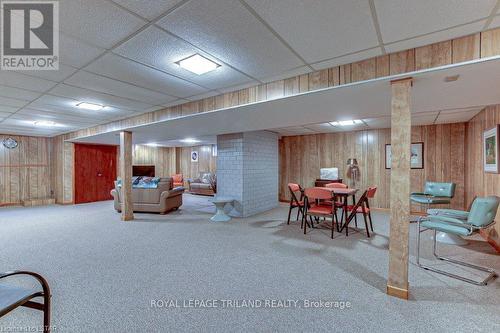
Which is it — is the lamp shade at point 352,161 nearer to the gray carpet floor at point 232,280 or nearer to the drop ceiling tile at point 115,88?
the gray carpet floor at point 232,280

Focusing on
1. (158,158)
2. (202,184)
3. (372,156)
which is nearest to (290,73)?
(372,156)

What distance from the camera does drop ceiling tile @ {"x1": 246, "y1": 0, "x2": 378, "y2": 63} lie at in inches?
61.0

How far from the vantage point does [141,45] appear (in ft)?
6.70

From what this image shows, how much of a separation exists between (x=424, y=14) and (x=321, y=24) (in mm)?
686

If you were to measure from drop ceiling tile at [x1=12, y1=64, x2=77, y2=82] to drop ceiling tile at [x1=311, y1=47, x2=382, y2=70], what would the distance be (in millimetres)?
2611

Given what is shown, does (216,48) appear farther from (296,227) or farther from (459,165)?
(459,165)

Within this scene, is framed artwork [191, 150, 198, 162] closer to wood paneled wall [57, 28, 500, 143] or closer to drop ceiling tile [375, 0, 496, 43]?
wood paneled wall [57, 28, 500, 143]

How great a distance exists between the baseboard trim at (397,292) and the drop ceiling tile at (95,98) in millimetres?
4150

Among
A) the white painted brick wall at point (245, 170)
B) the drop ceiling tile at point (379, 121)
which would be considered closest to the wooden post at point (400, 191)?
the drop ceiling tile at point (379, 121)

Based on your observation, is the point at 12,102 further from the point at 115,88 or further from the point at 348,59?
the point at 348,59

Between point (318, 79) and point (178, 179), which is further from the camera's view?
point (178, 179)

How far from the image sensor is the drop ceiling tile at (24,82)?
264 centimetres

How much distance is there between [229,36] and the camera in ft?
6.27

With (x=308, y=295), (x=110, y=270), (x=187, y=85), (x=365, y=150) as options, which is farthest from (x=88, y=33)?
(x=365, y=150)
